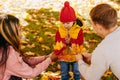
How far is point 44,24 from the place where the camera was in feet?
23.6

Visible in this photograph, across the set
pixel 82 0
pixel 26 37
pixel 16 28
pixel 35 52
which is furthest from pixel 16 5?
pixel 16 28

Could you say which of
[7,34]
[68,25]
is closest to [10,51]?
[7,34]

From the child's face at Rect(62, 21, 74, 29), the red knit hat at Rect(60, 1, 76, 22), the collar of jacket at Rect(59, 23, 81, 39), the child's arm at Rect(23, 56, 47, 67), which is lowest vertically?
the child's arm at Rect(23, 56, 47, 67)

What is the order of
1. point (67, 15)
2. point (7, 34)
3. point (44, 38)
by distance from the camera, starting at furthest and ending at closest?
point (44, 38) < point (67, 15) < point (7, 34)

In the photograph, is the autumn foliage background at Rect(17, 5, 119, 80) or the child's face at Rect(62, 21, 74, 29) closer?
the child's face at Rect(62, 21, 74, 29)

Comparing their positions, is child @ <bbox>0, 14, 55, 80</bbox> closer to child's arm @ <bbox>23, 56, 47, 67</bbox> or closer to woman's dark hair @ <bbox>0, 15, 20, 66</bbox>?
woman's dark hair @ <bbox>0, 15, 20, 66</bbox>

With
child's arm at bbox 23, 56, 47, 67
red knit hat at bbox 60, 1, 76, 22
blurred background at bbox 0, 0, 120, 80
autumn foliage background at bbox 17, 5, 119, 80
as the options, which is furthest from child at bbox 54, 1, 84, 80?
autumn foliage background at bbox 17, 5, 119, 80

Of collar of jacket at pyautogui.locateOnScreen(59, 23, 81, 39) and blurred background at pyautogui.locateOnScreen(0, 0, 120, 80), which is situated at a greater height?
collar of jacket at pyautogui.locateOnScreen(59, 23, 81, 39)

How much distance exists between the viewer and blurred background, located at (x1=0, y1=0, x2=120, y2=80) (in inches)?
215

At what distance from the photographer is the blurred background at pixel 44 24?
547cm

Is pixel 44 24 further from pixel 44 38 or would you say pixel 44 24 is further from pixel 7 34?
pixel 7 34

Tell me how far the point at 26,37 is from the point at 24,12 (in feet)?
5.93

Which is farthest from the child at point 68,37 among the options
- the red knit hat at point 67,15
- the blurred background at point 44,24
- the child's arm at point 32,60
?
the blurred background at point 44,24

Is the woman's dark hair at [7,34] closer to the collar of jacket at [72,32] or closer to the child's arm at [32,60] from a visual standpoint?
the child's arm at [32,60]
